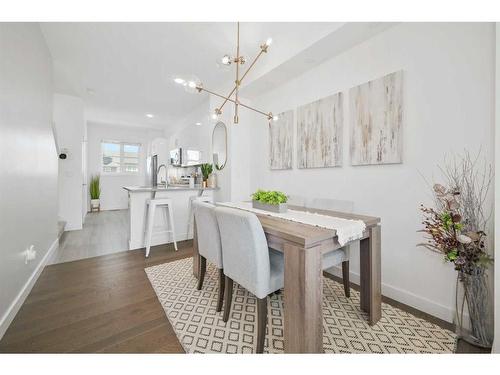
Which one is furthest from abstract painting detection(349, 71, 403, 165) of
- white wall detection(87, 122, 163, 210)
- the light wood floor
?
white wall detection(87, 122, 163, 210)

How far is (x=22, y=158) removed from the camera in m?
1.83

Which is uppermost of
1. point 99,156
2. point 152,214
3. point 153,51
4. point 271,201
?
point 153,51

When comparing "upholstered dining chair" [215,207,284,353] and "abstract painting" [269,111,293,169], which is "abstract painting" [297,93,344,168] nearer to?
"abstract painting" [269,111,293,169]

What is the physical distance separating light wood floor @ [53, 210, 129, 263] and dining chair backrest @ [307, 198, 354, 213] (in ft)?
9.47

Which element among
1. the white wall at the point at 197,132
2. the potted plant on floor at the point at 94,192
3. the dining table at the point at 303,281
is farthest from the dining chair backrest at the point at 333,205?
the potted plant on floor at the point at 94,192

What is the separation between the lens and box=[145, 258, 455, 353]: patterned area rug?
137cm

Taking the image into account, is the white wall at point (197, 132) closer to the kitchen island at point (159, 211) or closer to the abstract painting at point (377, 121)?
the kitchen island at point (159, 211)

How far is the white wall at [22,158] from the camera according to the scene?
152 cm

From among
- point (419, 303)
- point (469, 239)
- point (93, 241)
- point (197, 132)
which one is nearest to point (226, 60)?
point (469, 239)

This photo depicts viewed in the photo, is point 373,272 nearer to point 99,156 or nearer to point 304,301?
point 304,301

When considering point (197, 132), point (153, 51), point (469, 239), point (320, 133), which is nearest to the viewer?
point (469, 239)

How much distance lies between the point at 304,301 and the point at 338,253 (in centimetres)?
71

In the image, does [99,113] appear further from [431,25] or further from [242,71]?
[431,25]
